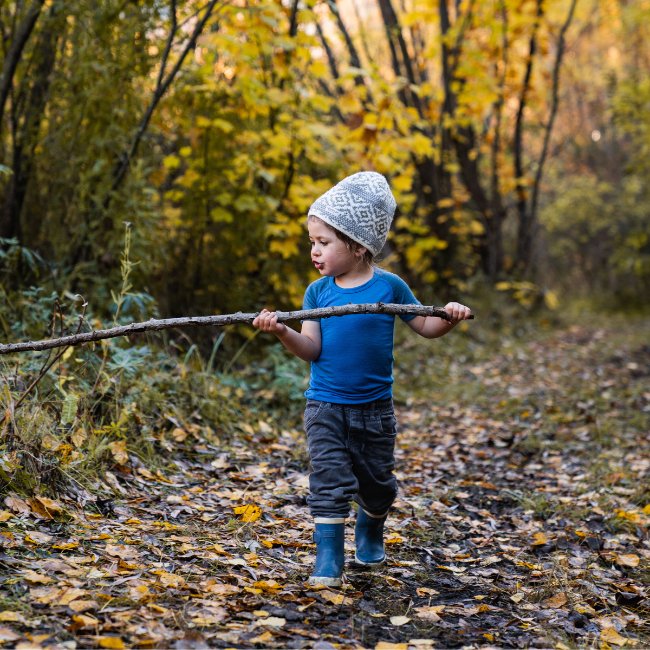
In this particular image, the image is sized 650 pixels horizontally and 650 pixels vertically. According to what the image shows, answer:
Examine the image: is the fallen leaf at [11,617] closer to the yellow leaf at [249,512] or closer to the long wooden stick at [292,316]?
the long wooden stick at [292,316]

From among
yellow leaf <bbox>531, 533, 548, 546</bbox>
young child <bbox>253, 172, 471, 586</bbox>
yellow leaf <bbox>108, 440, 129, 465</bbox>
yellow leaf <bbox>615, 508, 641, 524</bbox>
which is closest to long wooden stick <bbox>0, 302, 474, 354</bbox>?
young child <bbox>253, 172, 471, 586</bbox>

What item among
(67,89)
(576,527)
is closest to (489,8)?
(67,89)

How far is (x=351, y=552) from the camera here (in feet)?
11.8

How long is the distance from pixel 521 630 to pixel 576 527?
148cm

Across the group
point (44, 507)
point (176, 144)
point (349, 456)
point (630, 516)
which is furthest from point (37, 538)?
point (176, 144)

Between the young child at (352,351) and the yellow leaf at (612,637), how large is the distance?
1.00 metres

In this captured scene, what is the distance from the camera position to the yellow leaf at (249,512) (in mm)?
3717

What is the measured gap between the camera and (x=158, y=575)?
9.30ft

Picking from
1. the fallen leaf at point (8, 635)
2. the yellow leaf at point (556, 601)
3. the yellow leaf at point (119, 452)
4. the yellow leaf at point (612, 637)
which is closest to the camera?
the fallen leaf at point (8, 635)

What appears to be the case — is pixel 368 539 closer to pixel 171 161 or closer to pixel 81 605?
pixel 81 605

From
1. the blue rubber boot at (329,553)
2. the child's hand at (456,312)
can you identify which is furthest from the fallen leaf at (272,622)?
the child's hand at (456,312)

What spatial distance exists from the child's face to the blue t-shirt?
0.11 m

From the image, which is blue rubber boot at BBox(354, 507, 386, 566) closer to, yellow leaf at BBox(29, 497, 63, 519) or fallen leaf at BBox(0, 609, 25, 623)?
yellow leaf at BBox(29, 497, 63, 519)

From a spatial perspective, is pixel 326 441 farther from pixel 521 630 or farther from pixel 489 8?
pixel 489 8
